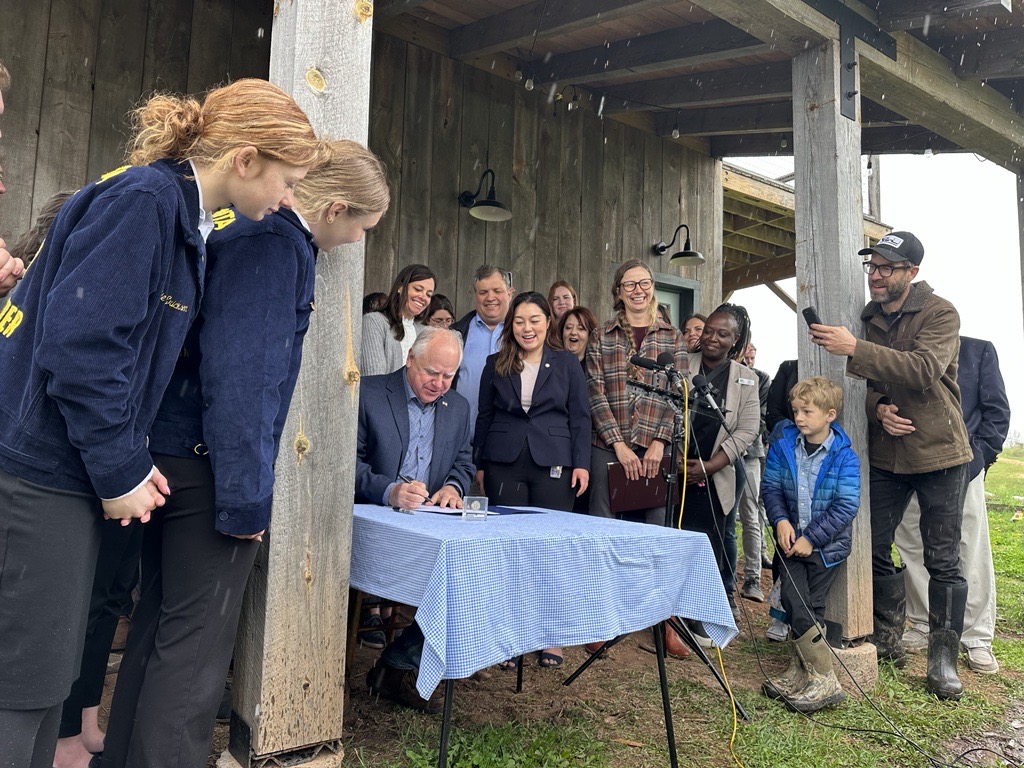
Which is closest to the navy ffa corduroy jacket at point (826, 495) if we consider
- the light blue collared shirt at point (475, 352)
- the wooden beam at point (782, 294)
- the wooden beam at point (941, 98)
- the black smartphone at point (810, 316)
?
the black smartphone at point (810, 316)

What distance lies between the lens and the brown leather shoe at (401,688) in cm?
320

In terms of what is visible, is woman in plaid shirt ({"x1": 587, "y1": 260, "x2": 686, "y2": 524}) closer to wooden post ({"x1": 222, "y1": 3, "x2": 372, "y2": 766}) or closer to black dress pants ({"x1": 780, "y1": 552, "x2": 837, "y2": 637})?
black dress pants ({"x1": 780, "y1": 552, "x2": 837, "y2": 637})

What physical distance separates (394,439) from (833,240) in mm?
2459

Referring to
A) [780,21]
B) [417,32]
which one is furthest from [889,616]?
[417,32]

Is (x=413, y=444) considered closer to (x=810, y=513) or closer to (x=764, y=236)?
(x=810, y=513)

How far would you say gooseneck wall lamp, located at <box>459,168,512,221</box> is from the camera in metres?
5.96

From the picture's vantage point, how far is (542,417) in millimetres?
4035

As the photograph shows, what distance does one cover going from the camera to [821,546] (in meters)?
3.83

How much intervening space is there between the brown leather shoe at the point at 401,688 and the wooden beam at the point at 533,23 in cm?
388

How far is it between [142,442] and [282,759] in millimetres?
1226

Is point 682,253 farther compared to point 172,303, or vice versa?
point 682,253

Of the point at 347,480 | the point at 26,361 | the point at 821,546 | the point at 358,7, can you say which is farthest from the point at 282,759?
the point at 821,546

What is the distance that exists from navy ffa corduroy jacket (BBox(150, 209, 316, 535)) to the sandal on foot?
7.42 feet

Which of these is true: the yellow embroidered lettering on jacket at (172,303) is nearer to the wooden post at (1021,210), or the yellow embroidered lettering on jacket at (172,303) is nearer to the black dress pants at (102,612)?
the black dress pants at (102,612)
